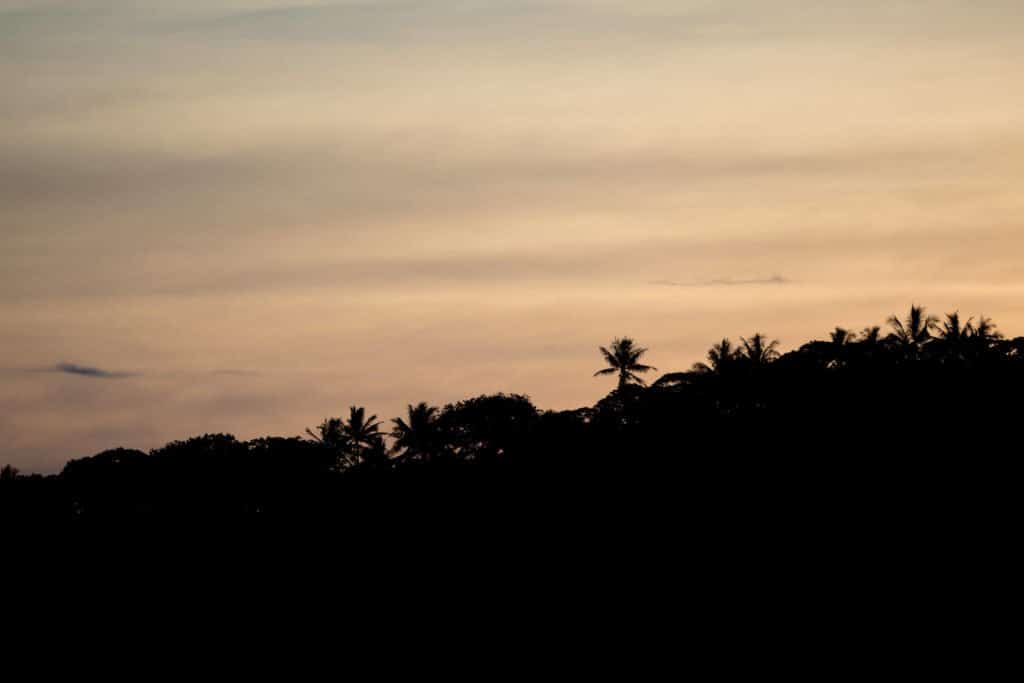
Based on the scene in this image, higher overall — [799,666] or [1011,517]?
[1011,517]

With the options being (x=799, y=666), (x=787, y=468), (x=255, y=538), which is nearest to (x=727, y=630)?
(x=799, y=666)

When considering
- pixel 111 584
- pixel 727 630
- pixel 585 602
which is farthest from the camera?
pixel 111 584

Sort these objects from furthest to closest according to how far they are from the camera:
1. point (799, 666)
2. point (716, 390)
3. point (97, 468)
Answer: point (97, 468), point (716, 390), point (799, 666)

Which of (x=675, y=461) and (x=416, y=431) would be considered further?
(x=416, y=431)

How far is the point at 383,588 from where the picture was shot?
257ft

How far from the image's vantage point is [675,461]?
8219cm

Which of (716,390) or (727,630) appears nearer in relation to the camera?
(727,630)

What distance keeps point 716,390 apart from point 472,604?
24856 millimetres

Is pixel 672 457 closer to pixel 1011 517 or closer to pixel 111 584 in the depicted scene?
pixel 1011 517

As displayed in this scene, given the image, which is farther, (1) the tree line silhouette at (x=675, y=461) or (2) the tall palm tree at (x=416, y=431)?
(2) the tall palm tree at (x=416, y=431)

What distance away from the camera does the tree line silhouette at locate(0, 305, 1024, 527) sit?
7512 centimetres

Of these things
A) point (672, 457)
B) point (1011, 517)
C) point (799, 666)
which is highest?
point (672, 457)

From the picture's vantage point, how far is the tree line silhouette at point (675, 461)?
246 ft

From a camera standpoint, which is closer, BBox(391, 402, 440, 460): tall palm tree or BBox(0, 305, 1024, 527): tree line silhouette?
BBox(0, 305, 1024, 527): tree line silhouette
